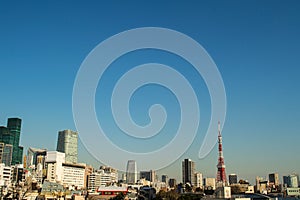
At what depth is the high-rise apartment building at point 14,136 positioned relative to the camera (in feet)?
164

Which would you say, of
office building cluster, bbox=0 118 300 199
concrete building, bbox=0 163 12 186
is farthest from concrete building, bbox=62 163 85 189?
concrete building, bbox=0 163 12 186

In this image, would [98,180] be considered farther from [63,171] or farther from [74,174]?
[63,171]

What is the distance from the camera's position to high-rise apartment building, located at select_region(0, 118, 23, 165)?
50.0m

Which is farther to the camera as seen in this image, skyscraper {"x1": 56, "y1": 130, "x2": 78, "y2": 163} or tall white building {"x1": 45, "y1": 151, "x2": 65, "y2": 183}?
skyscraper {"x1": 56, "y1": 130, "x2": 78, "y2": 163}

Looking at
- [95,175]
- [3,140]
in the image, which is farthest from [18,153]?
[95,175]

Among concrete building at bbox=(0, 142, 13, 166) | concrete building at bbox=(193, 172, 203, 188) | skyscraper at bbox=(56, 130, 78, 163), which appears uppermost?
skyscraper at bbox=(56, 130, 78, 163)

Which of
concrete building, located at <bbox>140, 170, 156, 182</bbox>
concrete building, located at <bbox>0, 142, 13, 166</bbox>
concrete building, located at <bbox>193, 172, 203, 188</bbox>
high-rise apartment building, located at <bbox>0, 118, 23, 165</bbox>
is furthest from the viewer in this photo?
concrete building, located at <bbox>140, 170, 156, 182</bbox>

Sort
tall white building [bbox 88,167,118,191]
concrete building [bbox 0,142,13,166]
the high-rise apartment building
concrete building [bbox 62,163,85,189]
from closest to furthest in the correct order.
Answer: concrete building [bbox 62,163,85,189], tall white building [bbox 88,167,118,191], concrete building [bbox 0,142,13,166], the high-rise apartment building

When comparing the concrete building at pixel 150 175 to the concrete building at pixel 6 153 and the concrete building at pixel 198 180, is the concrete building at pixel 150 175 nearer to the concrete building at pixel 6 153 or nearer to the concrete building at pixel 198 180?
the concrete building at pixel 198 180

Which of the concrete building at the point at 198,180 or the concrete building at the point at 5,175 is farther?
the concrete building at the point at 198,180

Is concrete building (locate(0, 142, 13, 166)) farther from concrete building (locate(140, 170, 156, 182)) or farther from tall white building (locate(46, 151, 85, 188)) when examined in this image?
concrete building (locate(140, 170, 156, 182))

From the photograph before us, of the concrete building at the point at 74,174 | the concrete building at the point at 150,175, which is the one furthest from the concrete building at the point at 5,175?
the concrete building at the point at 150,175

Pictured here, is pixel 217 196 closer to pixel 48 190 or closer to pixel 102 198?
pixel 102 198

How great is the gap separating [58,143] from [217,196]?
46814 mm
